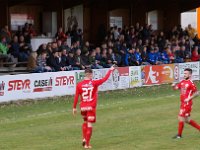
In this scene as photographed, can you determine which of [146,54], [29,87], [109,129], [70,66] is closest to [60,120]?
[109,129]

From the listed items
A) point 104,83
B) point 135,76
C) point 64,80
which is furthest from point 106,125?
point 135,76

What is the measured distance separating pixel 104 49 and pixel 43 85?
771cm

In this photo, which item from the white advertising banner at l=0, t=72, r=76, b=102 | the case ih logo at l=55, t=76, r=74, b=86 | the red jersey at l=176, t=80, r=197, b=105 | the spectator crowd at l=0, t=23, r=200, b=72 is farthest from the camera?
the spectator crowd at l=0, t=23, r=200, b=72

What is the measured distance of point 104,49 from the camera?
3156cm

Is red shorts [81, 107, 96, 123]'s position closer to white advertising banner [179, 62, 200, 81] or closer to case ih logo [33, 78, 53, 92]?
case ih logo [33, 78, 53, 92]

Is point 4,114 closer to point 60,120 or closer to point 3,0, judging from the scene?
point 60,120

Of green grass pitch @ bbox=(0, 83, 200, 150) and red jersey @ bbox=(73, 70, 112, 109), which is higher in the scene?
red jersey @ bbox=(73, 70, 112, 109)

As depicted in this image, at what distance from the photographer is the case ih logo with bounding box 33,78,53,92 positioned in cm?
2417

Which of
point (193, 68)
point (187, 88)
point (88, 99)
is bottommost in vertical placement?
point (193, 68)

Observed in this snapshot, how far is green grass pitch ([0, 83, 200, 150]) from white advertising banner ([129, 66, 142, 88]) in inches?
98.6

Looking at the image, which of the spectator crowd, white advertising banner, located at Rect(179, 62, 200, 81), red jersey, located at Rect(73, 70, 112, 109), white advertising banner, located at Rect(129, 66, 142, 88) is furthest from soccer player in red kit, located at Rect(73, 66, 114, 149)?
white advertising banner, located at Rect(179, 62, 200, 81)

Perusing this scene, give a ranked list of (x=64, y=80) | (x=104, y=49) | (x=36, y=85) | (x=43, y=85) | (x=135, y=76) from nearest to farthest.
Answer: (x=36, y=85)
(x=43, y=85)
(x=64, y=80)
(x=135, y=76)
(x=104, y=49)

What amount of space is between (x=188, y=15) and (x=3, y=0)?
89.5 ft

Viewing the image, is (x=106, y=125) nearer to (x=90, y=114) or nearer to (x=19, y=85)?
(x=90, y=114)
